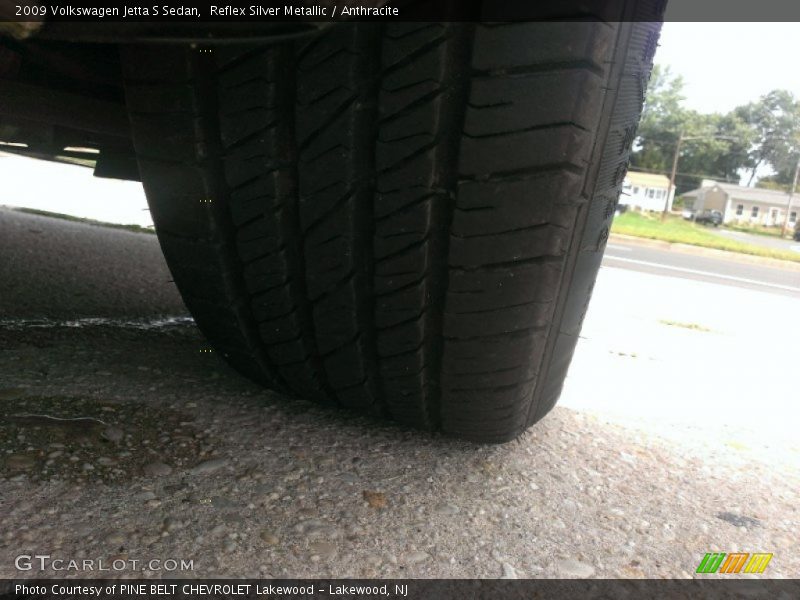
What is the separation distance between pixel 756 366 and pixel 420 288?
2059mm

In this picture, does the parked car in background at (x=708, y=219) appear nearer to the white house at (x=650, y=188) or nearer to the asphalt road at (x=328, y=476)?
the white house at (x=650, y=188)

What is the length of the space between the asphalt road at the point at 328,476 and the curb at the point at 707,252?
13.6 m

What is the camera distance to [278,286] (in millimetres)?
1146

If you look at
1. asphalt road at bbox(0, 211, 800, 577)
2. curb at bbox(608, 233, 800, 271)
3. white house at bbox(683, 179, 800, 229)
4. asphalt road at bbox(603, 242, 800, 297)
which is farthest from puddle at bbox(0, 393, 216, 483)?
white house at bbox(683, 179, 800, 229)

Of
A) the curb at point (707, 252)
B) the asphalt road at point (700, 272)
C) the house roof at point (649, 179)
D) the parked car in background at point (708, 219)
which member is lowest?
the parked car in background at point (708, 219)

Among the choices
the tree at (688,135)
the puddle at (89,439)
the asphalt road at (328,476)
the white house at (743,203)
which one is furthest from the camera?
the white house at (743,203)

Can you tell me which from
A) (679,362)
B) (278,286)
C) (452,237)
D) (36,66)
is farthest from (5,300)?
(679,362)

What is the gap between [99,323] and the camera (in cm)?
184

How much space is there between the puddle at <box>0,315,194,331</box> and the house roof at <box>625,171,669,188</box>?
1696 inches

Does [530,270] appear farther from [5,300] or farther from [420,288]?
[5,300]

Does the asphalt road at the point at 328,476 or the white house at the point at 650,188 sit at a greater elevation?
the asphalt road at the point at 328,476

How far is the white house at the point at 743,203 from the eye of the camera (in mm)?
41531

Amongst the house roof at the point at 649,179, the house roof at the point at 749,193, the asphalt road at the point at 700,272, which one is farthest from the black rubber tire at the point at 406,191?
the house roof at the point at 749,193

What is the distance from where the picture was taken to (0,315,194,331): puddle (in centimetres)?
173
